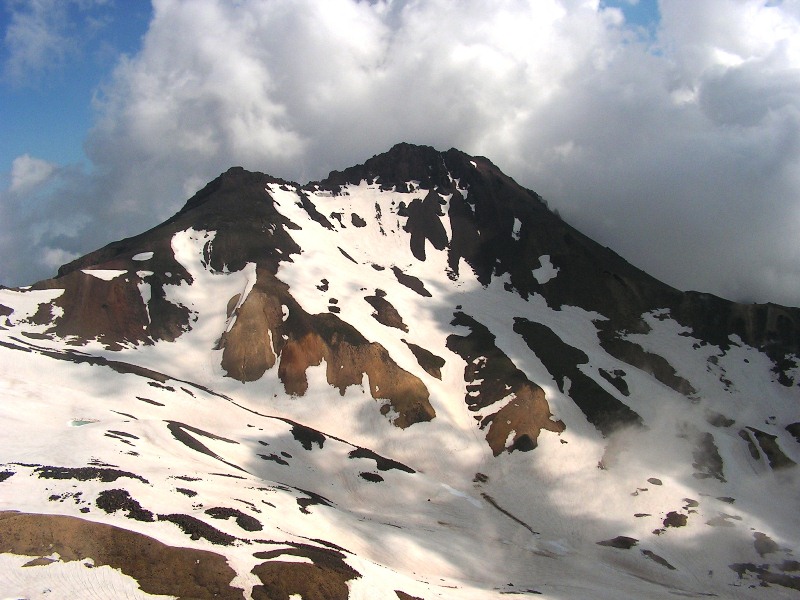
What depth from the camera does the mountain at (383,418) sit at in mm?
42062

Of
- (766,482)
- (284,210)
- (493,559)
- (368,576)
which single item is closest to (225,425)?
(493,559)

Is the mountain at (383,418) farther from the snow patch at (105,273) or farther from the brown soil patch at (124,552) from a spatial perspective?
the snow patch at (105,273)

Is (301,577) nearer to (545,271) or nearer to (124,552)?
(124,552)

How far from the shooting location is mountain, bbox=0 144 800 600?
4206cm

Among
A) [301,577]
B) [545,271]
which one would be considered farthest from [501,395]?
[301,577]

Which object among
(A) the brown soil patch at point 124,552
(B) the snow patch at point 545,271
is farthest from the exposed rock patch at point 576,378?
(A) the brown soil patch at point 124,552

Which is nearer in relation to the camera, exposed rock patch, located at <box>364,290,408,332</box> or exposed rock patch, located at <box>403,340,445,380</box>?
exposed rock patch, located at <box>403,340,445,380</box>

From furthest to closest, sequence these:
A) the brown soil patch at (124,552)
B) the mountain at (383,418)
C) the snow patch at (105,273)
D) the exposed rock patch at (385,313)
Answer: the exposed rock patch at (385,313)
the snow patch at (105,273)
the mountain at (383,418)
the brown soil patch at (124,552)

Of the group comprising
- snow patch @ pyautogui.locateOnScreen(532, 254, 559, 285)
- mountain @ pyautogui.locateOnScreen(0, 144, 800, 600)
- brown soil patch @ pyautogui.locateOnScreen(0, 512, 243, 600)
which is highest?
snow patch @ pyautogui.locateOnScreen(532, 254, 559, 285)

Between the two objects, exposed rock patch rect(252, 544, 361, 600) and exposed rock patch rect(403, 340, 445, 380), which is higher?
exposed rock patch rect(403, 340, 445, 380)

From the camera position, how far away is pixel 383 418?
101625 mm

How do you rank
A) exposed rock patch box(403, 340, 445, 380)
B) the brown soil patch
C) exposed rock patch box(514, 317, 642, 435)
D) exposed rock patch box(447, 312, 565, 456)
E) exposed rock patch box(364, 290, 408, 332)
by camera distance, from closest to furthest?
the brown soil patch → exposed rock patch box(447, 312, 565, 456) → exposed rock patch box(514, 317, 642, 435) → exposed rock patch box(403, 340, 445, 380) → exposed rock patch box(364, 290, 408, 332)

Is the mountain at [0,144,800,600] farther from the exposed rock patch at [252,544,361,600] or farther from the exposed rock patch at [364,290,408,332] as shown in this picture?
the exposed rock patch at [364,290,408,332]

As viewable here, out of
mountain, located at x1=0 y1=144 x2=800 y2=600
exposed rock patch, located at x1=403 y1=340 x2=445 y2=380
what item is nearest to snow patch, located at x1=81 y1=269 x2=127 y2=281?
mountain, located at x1=0 y1=144 x2=800 y2=600
